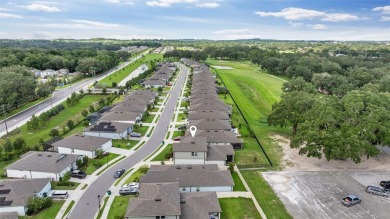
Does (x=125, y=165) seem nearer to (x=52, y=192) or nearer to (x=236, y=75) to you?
(x=52, y=192)

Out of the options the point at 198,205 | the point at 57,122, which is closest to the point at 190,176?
the point at 198,205

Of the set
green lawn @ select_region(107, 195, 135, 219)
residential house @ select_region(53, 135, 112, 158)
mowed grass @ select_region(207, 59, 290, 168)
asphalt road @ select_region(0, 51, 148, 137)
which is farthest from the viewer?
asphalt road @ select_region(0, 51, 148, 137)

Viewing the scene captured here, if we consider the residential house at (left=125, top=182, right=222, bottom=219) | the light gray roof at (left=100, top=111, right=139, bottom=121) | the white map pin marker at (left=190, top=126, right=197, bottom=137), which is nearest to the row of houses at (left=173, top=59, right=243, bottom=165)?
the white map pin marker at (left=190, top=126, right=197, bottom=137)

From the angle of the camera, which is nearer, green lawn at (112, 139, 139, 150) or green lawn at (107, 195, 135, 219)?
green lawn at (107, 195, 135, 219)

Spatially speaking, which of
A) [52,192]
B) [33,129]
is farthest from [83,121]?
[52,192]

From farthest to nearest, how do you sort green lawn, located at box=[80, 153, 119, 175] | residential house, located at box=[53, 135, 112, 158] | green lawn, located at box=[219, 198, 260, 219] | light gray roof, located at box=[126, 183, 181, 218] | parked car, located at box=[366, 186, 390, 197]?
1. residential house, located at box=[53, 135, 112, 158]
2. green lawn, located at box=[80, 153, 119, 175]
3. parked car, located at box=[366, 186, 390, 197]
4. green lawn, located at box=[219, 198, 260, 219]
5. light gray roof, located at box=[126, 183, 181, 218]

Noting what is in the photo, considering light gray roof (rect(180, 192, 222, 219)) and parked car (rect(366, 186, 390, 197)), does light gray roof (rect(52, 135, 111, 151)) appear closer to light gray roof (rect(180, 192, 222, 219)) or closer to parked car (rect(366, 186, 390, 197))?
light gray roof (rect(180, 192, 222, 219))

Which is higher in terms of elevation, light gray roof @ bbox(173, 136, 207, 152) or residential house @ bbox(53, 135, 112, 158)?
light gray roof @ bbox(173, 136, 207, 152)

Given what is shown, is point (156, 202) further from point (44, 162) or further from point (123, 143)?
point (123, 143)
